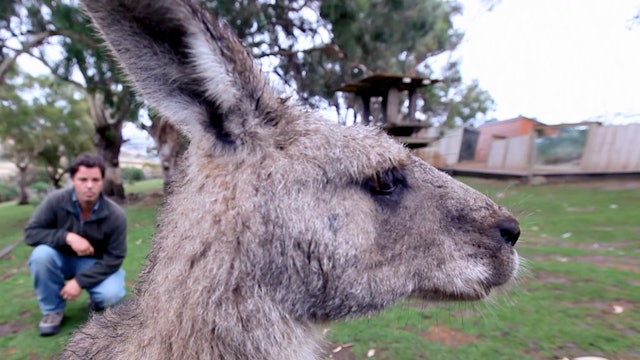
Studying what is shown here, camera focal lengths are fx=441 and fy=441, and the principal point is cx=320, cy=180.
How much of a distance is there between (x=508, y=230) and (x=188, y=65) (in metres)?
1.39

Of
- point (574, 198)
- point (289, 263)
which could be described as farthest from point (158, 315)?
point (574, 198)

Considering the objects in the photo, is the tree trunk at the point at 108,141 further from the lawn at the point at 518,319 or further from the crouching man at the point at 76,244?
the crouching man at the point at 76,244

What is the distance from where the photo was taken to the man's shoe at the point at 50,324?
422 cm

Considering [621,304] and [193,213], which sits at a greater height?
[193,213]

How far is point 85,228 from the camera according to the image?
4324 mm

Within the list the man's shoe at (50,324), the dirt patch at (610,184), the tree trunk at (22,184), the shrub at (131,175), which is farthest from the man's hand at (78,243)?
the shrub at (131,175)

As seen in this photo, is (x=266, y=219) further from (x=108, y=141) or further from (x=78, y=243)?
(x=108, y=141)

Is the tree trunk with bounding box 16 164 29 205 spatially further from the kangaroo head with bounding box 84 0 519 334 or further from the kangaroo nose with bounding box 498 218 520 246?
the kangaroo nose with bounding box 498 218 520 246

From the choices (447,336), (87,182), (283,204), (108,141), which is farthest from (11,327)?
(108,141)

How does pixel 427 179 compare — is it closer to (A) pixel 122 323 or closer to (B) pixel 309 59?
(A) pixel 122 323

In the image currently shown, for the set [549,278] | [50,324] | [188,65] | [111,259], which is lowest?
[50,324]

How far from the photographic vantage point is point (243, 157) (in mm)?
1657

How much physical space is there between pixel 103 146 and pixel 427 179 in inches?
731

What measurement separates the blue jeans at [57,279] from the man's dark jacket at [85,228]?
0.32 feet
